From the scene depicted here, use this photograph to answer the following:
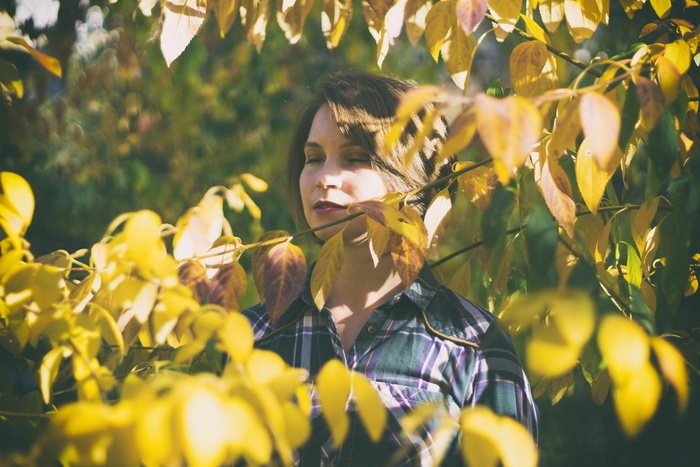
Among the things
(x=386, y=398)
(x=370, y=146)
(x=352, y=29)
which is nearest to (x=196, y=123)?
(x=352, y=29)

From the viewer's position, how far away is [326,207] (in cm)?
94

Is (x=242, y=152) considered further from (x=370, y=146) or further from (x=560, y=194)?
(x=560, y=194)

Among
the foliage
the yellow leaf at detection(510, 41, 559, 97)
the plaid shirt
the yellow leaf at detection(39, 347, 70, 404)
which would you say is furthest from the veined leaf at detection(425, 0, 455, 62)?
the yellow leaf at detection(39, 347, 70, 404)

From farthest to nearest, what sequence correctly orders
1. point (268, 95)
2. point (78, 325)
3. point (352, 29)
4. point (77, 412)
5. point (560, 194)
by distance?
point (268, 95) → point (352, 29) → point (560, 194) → point (78, 325) → point (77, 412)

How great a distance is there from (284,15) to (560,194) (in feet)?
1.60

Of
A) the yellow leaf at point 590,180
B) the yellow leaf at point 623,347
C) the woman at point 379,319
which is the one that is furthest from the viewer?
the woman at point 379,319

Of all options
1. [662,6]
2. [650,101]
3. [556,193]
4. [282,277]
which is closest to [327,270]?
[282,277]

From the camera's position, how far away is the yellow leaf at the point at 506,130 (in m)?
0.39

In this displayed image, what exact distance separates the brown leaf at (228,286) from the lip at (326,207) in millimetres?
265

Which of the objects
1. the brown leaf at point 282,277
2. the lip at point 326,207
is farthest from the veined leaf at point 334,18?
the brown leaf at point 282,277

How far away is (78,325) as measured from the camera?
0.51 m

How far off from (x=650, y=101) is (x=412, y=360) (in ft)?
1.66

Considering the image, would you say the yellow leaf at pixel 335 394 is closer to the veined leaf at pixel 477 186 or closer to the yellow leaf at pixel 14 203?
the yellow leaf at pixel 14 203

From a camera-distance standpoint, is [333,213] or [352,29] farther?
[352,29]
